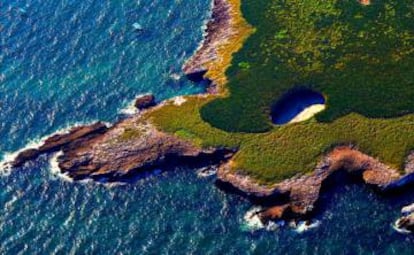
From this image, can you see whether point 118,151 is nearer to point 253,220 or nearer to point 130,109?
point 130,109

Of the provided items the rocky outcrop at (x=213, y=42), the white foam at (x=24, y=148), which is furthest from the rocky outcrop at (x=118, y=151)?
the rocky outcrop at (x=213, y=42)

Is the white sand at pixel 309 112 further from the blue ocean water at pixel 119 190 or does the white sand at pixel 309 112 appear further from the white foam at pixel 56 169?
the white foam at pixel 56 169

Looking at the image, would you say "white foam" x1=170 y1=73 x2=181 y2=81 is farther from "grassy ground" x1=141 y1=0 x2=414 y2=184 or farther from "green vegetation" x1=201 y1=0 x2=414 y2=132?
"green vegetation" x1=201 y1=0 x2=414 y2=132

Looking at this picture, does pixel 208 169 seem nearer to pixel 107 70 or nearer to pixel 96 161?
pixel 96 161

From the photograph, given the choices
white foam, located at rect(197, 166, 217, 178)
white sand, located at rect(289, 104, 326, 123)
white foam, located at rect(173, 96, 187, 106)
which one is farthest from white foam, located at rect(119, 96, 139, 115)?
white sand, located at rect(289, 104, 326, 123)

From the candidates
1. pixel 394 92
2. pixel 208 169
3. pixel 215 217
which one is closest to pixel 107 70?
pixel 208 169

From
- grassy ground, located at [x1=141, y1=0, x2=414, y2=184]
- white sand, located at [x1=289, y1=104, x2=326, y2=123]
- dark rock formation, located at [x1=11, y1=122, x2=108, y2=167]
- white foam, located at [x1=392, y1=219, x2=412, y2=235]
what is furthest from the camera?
dark rock formation, located at [x1=11, y1=122, x2=108, y2=167]
